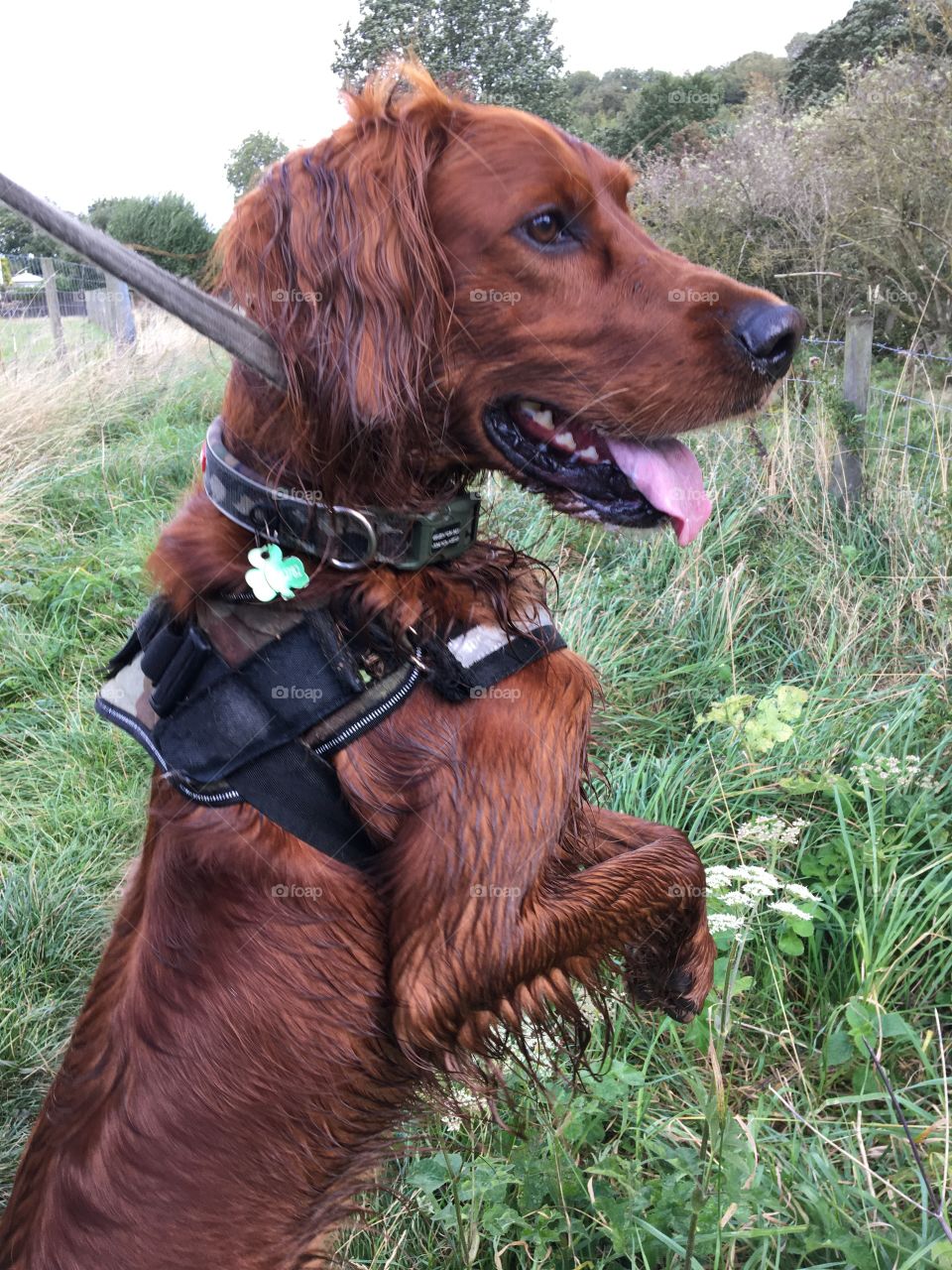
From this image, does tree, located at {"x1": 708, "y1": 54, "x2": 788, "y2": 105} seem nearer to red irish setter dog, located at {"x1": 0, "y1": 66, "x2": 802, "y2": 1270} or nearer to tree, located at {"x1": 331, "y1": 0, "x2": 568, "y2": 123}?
tree, located at {"x1": 331, "y1": 0, "x2": 568, "y2": 123}

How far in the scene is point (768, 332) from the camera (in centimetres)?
153

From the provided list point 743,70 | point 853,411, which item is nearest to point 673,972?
point 853,411

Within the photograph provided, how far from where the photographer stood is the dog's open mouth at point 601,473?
154cm

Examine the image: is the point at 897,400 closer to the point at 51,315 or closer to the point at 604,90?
the point at 51,315

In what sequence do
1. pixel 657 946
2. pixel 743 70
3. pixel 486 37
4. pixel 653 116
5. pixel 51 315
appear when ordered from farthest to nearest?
pixel 743 70, pixel 653 116, pixel 486 37, pixel 51 315, pixel 657 946

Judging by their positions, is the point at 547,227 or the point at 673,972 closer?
the point at 547,227

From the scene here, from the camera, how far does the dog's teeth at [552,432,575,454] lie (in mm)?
1562

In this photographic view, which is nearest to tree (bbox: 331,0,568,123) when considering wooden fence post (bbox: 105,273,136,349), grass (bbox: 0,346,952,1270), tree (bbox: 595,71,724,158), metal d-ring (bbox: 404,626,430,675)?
tree (bbox: 595,71,724,158)

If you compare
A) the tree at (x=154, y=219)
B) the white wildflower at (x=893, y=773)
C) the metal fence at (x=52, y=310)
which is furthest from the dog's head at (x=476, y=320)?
the tree at (x=154, y=219)

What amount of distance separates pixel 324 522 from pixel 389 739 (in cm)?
33

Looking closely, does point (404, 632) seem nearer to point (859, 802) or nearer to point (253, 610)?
point (253, 610)

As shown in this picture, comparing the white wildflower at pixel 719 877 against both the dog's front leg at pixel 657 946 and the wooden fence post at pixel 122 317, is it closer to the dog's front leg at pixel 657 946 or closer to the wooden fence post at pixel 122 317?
the dog's front leg at pixel 657 946

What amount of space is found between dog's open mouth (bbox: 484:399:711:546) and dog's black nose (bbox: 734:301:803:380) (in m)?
0.21

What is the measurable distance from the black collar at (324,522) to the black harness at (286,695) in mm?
105
